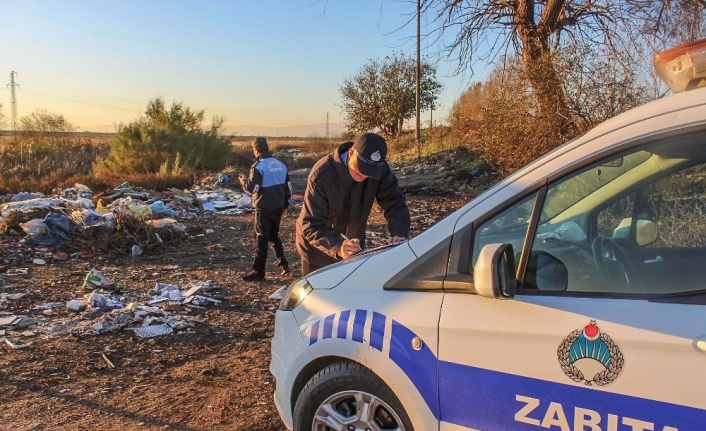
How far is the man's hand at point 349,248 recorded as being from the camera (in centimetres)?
340

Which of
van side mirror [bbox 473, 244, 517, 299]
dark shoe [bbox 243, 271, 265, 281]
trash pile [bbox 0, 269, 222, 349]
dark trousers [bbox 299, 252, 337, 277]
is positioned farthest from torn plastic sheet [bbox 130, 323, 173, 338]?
van side mirror [bbox 473, 244, 517, 299]

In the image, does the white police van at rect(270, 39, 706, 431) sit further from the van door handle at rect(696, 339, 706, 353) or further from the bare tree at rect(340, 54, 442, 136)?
the bare tree at rect(340, 54, 442, 136)

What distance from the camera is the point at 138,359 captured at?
16.2 feet

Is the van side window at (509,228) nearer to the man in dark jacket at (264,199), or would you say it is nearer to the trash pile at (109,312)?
the trash pile at (109,312)

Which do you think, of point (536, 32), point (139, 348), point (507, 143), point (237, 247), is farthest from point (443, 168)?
point (139, 348)

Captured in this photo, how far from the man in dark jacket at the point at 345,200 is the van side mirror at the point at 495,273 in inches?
57.9

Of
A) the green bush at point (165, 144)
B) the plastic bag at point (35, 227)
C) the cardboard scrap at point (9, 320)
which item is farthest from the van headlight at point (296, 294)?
the green bush at point (165, 144)

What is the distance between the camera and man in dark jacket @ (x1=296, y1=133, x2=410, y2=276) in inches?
142

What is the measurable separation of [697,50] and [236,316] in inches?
205

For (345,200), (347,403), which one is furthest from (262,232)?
(347,403)

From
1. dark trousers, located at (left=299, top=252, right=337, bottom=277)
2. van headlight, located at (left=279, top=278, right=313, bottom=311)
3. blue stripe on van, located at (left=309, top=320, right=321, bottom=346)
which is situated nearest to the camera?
blue stripe on van, located at (left=309, top=320, right=321, bottom=346)

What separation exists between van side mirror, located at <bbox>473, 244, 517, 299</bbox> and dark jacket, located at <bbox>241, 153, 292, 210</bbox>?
579 centimetres

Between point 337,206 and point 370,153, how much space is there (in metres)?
0.54

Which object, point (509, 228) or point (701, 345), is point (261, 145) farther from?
point (701, 345)
